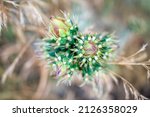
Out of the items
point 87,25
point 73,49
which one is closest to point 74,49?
point 73,49

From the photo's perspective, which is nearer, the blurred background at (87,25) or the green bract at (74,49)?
the green bract at (74,49)

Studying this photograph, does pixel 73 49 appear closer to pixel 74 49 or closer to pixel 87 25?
pixel 74 49

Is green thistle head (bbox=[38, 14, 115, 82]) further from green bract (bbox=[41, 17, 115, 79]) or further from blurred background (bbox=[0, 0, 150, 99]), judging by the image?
blurred background (bbox=[0, 0, 150, 99])

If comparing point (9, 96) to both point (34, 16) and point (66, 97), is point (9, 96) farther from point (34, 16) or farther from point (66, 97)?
point (34, 16)

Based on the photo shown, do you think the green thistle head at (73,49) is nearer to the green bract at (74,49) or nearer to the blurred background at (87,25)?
the green bract at (74,49)

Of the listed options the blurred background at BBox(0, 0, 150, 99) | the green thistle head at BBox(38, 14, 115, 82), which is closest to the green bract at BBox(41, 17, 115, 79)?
the green thistle head at BBox(38, 14, 115, 82)

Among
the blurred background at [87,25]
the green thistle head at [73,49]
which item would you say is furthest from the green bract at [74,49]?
the blurred background at [87,25]
